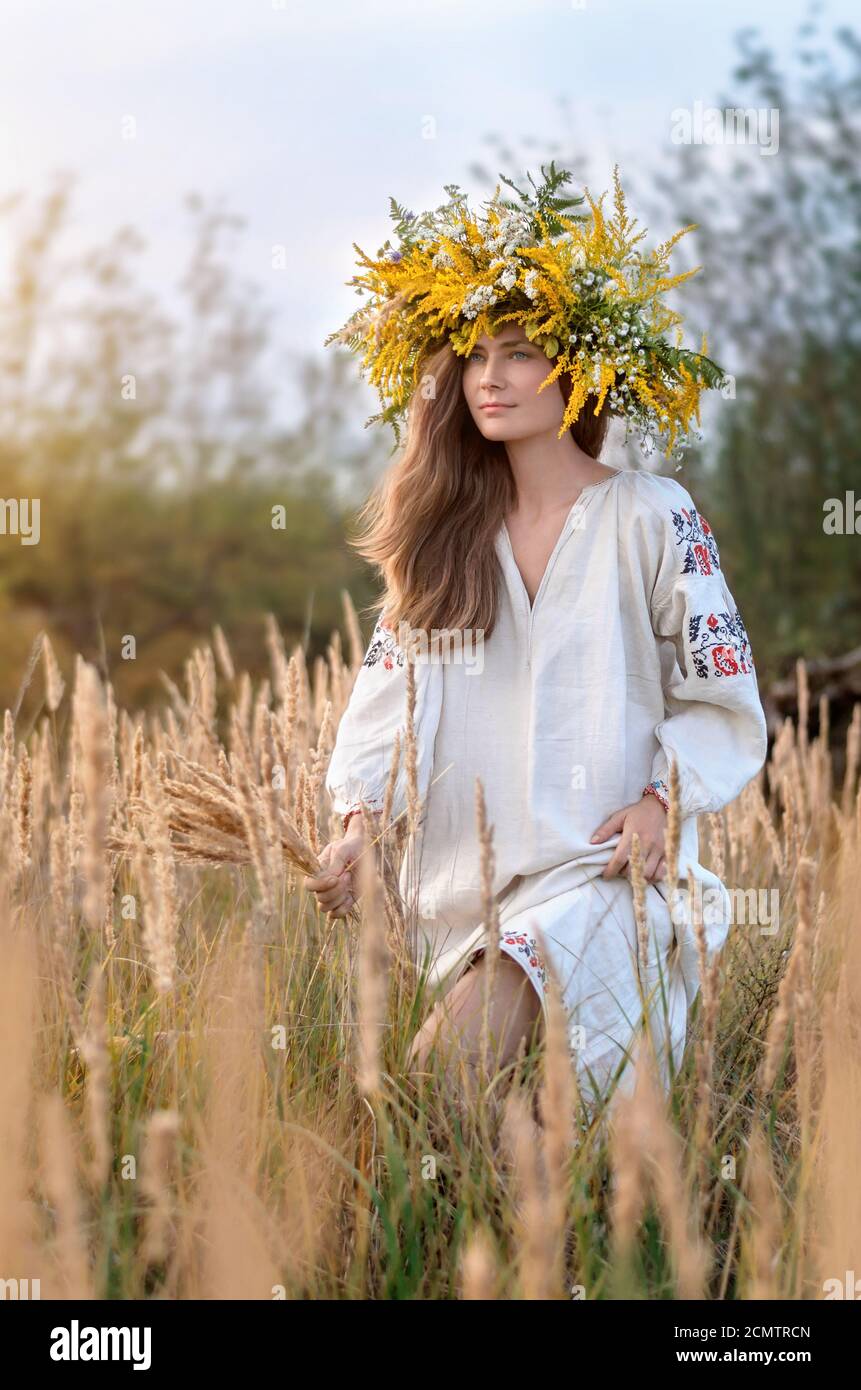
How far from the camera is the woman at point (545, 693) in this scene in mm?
2328

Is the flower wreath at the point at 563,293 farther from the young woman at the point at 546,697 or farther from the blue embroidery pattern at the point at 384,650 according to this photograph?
the blue embroidery pattern at the point at 384,650

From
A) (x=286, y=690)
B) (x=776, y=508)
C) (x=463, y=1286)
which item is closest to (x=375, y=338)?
(x=286, y=690)

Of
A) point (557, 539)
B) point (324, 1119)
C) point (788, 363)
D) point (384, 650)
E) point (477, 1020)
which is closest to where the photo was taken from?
point (324, 1119)

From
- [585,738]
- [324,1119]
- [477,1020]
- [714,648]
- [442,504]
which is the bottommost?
[324,1119]

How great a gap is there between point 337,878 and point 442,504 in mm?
786

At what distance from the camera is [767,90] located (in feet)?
21.6

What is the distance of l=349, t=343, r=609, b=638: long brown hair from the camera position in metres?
2.58

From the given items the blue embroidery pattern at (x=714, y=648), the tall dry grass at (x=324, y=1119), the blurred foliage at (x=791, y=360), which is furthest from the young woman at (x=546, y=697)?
the blurred foliage at (x=791, y=360)

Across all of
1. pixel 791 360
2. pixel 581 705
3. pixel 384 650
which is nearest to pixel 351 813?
pixel 384 650

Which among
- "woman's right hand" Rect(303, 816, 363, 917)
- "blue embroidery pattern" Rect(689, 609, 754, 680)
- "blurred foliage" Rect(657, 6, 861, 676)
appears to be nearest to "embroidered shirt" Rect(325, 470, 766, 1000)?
"blue embroidery pattern" Rect(689, 609, 754, 680)

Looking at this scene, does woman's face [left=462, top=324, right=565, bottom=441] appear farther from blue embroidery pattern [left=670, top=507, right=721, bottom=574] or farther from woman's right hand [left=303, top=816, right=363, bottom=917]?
woman's right hand [left=303, top=816, right=363, bottom=917]

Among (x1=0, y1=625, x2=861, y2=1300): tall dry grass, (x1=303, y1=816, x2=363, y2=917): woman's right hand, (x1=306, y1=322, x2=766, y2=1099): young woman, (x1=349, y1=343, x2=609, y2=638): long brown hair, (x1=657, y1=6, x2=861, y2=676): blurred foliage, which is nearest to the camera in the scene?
(x1=0, y1=625, x2=861, y2=1300): tall dry grass

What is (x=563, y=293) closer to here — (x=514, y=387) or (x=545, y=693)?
(x=514, y=387)

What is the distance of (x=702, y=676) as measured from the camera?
240 centimetres
